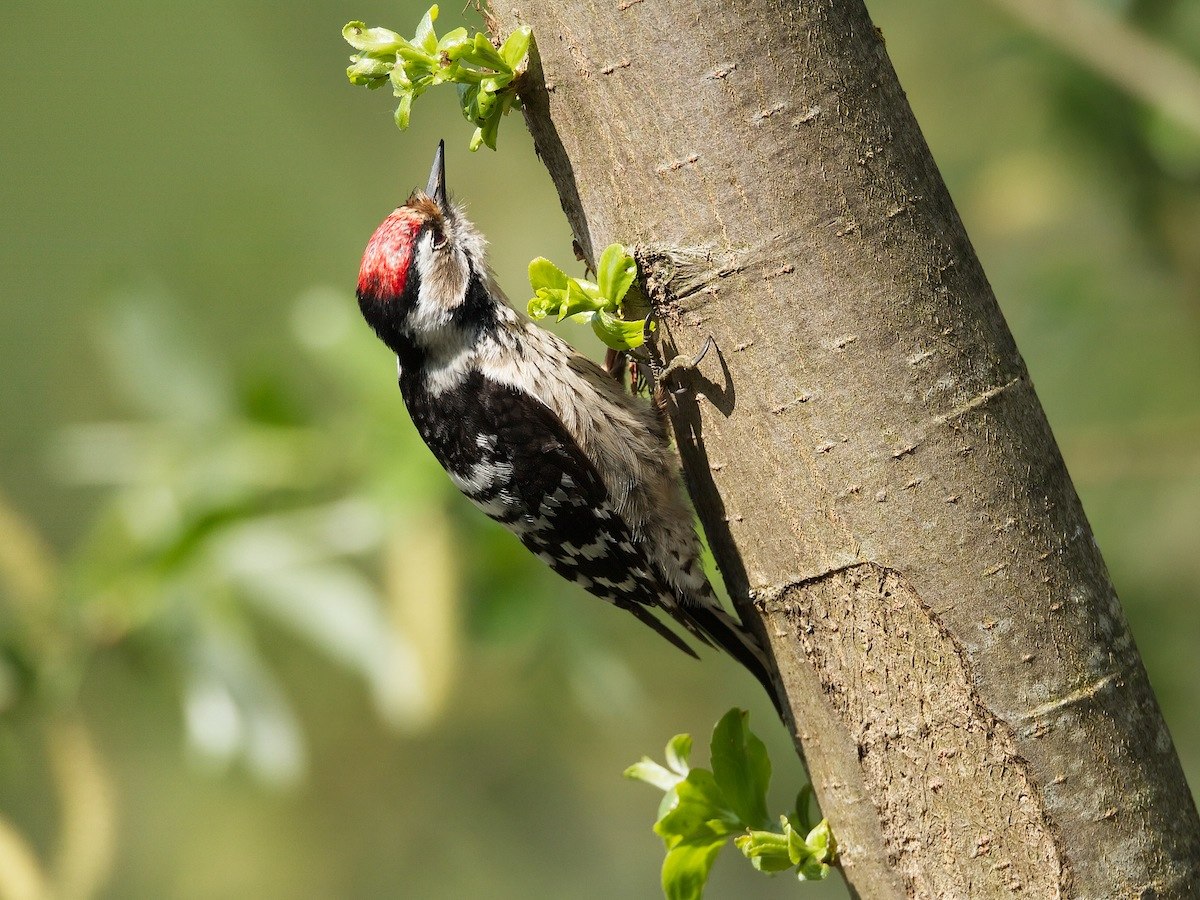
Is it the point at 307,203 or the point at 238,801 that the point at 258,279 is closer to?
the point at 307,203

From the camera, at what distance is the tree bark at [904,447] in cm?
124

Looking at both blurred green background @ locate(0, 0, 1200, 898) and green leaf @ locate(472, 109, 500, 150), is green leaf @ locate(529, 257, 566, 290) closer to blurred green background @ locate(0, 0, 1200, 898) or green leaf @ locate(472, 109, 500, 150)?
green leaf @ locate(472, 109, 500, 150)

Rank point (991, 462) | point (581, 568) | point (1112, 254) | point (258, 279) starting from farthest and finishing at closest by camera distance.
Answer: point (258, 279)
point (1112, 254)
point (581, 568)
point (991, 462)

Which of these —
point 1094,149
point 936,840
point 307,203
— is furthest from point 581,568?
point 307,203

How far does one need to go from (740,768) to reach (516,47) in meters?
0.96

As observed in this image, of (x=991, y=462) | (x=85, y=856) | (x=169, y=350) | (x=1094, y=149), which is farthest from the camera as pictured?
(x=1094, y=149)

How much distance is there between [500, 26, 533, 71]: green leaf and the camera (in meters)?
1.38

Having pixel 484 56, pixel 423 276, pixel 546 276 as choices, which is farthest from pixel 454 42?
pixel 423 276

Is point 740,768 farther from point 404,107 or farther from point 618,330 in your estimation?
point 404,107

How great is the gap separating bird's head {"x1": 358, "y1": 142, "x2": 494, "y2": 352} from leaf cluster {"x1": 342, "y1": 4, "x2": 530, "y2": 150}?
107 centimetres

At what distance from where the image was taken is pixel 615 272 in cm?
138

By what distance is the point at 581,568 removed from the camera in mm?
2451

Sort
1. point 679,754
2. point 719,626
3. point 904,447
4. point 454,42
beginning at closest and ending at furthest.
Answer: point 904,447 → point 454,42 → point 679,754 → point 719,626

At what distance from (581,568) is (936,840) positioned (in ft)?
4.06
